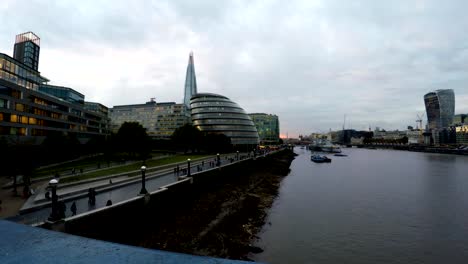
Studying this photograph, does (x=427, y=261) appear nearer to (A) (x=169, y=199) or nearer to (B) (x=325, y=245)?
(B) (x=325, y=245)

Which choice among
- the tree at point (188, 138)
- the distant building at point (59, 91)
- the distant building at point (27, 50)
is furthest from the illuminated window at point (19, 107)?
the distant building at point (27, 50)

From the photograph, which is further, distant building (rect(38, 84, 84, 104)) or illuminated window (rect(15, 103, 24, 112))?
distant building (rect(38, 84, 84, 104))

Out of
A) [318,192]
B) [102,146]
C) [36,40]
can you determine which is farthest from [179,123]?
[318,192]

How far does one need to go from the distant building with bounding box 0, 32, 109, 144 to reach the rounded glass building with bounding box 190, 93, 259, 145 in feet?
152

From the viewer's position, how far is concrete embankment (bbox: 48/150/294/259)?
1588cm

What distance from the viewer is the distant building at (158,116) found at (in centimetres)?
13412

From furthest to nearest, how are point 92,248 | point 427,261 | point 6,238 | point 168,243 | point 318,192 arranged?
point 318,192, point 168,243, point 427,261, point 6,238, point 92,248

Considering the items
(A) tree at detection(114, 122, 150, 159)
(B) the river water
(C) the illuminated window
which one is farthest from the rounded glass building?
(B) the river water

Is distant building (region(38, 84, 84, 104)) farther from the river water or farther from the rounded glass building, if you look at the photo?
the river water

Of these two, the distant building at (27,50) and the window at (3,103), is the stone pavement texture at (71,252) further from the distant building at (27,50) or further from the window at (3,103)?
the distant building at (27,50)

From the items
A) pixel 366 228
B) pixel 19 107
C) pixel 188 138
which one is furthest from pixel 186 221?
pixel 188 138

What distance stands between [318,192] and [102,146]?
63.9 m

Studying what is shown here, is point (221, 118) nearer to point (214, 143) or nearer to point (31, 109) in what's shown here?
point (214, 143)

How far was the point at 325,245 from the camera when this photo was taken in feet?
58.8
